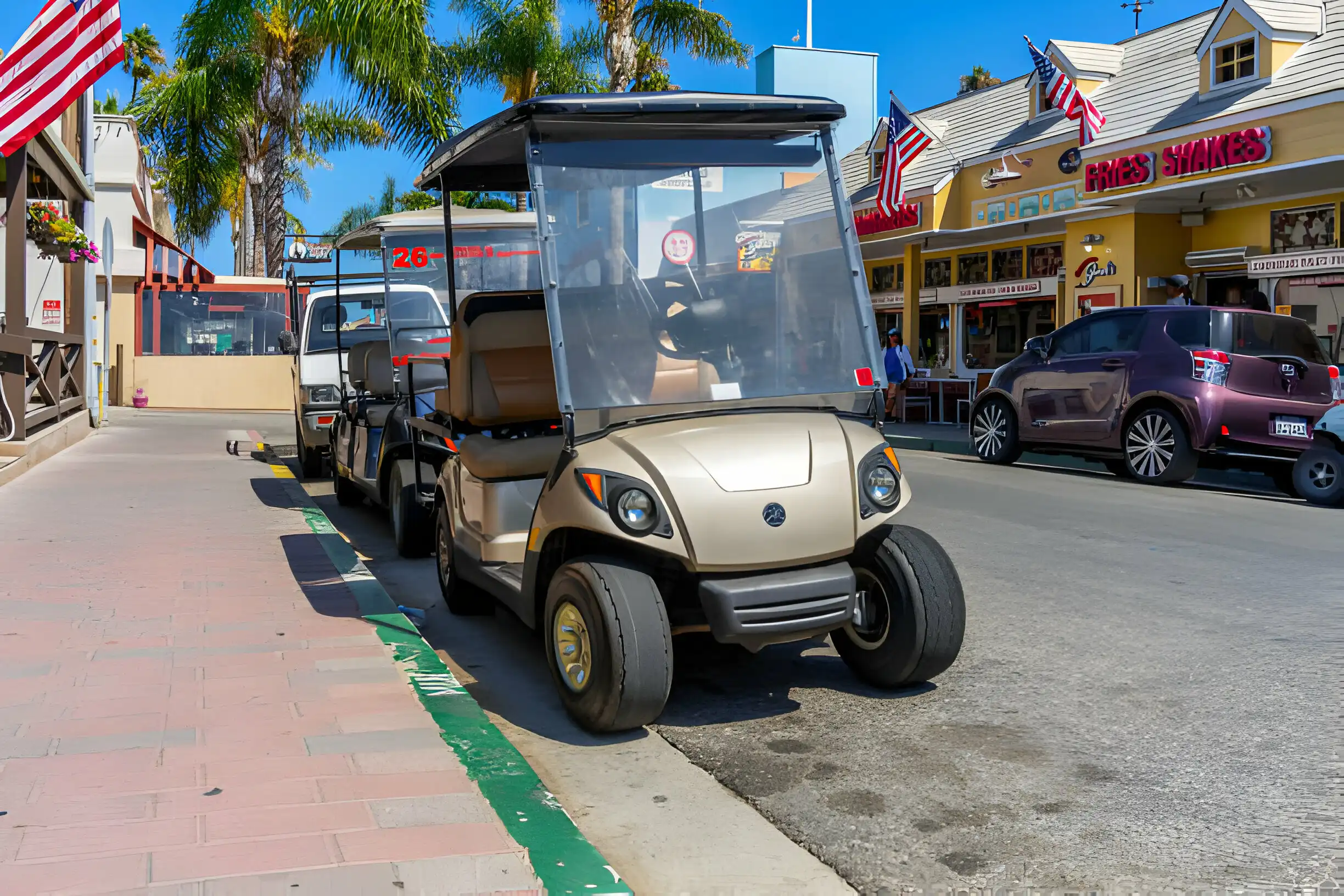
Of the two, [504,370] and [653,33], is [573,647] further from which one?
[653,33]

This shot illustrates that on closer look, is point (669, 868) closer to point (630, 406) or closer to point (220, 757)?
point (220, 757)

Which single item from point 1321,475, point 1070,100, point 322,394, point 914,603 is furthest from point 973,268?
point 914,603

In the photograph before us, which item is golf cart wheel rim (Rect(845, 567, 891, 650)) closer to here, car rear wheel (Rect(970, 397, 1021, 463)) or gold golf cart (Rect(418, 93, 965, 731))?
gold golf cart (Rect(418, 93, 965, 731))

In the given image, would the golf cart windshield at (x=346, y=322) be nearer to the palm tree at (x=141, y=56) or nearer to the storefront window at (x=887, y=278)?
the storefront window at (x=887, y=278)

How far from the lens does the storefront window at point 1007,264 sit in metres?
22.8

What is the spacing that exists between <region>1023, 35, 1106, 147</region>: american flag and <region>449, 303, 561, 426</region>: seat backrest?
15.9 m

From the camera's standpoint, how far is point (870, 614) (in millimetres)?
4848

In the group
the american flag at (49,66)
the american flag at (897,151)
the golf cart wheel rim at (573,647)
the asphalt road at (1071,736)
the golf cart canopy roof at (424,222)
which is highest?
the american flag at (897,151)

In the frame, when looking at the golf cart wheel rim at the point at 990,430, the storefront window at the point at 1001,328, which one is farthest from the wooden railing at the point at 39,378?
the storefront window at the point at 1001,328

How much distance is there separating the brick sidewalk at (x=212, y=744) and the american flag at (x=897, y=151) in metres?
18.0

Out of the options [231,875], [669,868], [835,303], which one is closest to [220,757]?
[231,875]

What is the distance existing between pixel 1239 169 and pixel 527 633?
13976 millimetres

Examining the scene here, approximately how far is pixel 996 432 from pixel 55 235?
36.4ft

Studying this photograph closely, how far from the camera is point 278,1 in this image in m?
22.6
